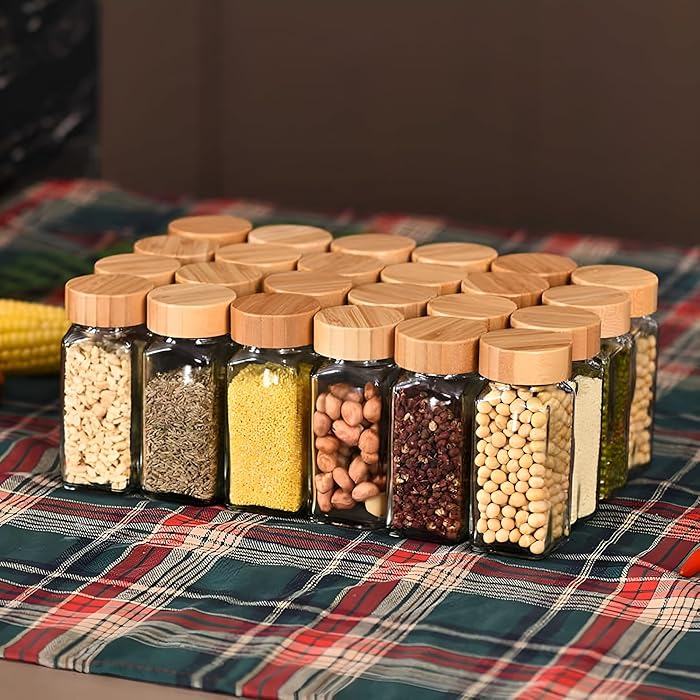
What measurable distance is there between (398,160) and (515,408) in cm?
295

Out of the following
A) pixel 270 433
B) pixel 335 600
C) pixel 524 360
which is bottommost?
pixel 335 600

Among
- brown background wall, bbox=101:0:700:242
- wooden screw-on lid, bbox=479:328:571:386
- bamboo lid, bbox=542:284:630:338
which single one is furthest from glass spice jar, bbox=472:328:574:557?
brown background wall, bbox=101:0:700:242

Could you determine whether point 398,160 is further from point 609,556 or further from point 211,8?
point 609,556

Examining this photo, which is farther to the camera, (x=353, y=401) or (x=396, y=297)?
(x=396, y=297)

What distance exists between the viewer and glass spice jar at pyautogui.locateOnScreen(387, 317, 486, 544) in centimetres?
130

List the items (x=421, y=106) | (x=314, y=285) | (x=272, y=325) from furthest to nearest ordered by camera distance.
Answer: (x=421, y=106) → (x=314, y=285) → (x=272, y=325)

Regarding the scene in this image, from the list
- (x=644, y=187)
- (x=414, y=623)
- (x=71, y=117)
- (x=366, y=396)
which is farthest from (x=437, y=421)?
(x=644, y=187)

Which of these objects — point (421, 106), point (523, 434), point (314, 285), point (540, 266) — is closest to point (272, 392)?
point (314, 285)

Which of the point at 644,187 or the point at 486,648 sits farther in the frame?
the point at 644,187

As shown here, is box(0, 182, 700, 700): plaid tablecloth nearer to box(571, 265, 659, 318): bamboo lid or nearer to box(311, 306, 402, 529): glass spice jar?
box(311, 306, 402, 529): glass spice jar

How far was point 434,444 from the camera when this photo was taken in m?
1.31

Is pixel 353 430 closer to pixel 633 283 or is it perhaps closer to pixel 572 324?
pixel 572 324

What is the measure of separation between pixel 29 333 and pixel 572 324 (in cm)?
74

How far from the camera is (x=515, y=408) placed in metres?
1.27
